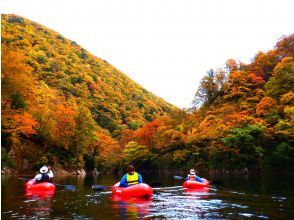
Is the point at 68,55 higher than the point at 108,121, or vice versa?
the point at 68,55

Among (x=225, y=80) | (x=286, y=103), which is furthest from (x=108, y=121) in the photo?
(x=286, y=103)

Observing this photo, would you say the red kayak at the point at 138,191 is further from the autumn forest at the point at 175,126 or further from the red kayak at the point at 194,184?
the autumn forest at the point at 175,126

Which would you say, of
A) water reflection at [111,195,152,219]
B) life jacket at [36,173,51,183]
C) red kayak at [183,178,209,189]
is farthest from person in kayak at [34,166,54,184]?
red kayak at [183,178,209,189]

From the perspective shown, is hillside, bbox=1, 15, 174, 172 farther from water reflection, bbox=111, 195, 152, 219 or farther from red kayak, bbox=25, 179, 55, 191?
water reflection, bbox=111, 195, 152, 219

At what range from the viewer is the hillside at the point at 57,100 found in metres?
32.6

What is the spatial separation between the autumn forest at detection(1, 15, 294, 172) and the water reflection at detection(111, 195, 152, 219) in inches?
616

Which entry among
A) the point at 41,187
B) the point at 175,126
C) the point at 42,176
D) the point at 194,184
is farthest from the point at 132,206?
the point at 175,126

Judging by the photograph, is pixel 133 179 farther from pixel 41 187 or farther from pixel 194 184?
pixel 41 187

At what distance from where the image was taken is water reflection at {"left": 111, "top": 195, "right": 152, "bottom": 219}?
38.7ft

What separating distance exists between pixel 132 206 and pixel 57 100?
173 feet

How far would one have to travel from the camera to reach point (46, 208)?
530 inches

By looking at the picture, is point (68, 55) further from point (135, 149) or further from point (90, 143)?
point (135, 149)

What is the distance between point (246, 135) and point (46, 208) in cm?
3368

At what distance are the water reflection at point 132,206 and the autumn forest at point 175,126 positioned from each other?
15655 millimetres
